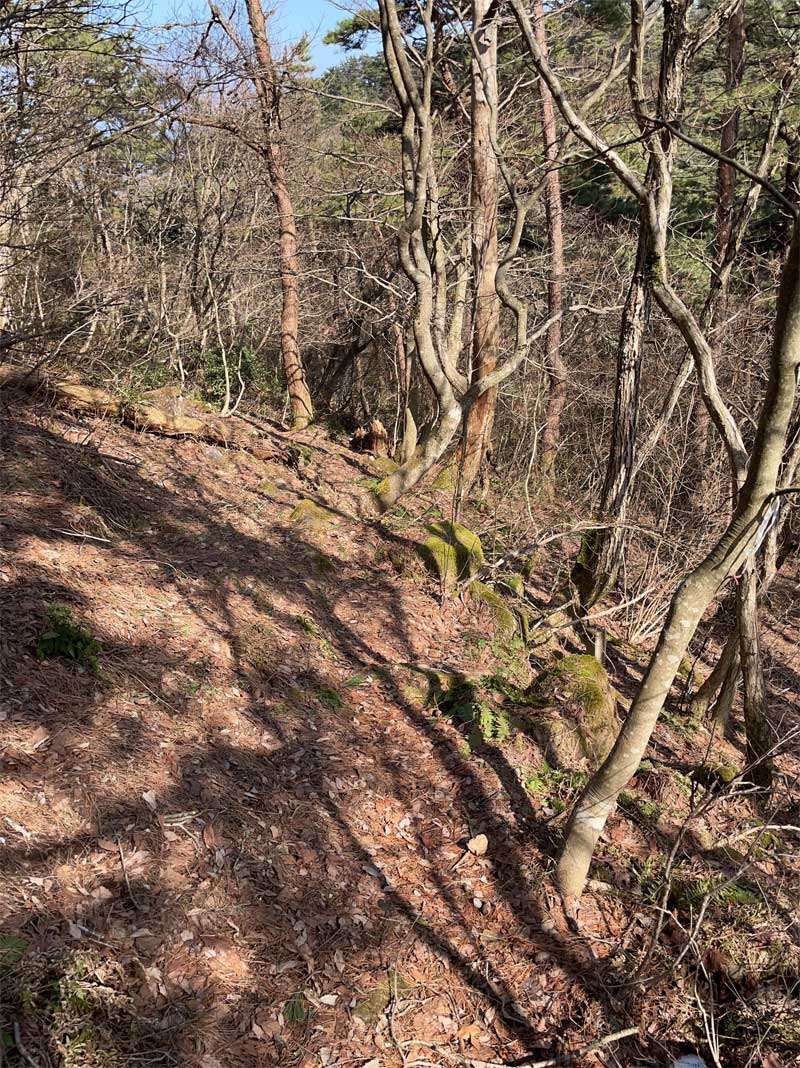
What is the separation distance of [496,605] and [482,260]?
16.6 ft

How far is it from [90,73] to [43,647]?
17.8 feet

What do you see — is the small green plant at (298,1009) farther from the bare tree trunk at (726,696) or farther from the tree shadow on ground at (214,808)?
the bare tree trunk at (726,696)

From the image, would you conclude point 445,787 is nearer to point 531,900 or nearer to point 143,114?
point 531,900

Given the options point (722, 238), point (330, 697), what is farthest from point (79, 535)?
point (722, 238)

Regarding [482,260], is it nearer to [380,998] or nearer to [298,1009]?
[380,998]

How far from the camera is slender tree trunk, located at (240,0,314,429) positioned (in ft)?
35.6

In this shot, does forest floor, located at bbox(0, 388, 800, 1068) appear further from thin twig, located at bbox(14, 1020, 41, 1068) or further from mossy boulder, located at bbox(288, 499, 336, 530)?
mossy boulder, located at bbox(288, 499, 336, 530)

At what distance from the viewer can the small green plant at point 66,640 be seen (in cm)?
459

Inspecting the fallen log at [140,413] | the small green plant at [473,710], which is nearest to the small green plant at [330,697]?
the small green plant at [473,710]

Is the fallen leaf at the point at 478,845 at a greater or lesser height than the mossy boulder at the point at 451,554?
lesser

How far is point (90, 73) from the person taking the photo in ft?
22.1

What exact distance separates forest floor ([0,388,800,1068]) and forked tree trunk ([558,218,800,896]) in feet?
1.36

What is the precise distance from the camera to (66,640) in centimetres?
466

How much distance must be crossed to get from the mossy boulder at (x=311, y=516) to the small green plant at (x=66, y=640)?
372cm
